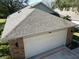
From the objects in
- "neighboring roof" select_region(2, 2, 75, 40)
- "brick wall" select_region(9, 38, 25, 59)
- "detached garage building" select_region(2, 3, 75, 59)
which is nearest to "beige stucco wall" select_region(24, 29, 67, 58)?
"detached garage building" select_region(2, 3, 75, 59)

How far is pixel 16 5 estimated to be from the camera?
42.4 meters

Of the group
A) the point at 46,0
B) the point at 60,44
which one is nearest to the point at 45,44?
the point at 60,44

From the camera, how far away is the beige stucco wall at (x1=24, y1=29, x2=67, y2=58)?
11500 mm

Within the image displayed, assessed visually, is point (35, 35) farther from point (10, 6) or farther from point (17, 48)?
point (10, 6)

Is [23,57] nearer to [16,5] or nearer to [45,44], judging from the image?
[45,44]

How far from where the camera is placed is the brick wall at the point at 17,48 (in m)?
10.8

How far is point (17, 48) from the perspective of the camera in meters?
10.9

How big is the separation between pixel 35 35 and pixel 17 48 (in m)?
2.18

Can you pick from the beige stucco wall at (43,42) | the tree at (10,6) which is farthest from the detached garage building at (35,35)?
the tree at (10,6)

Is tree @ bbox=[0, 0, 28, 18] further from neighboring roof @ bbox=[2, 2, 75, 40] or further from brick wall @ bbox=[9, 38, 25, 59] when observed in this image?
brick wall @ bbox=[9, 38, 25, 59]

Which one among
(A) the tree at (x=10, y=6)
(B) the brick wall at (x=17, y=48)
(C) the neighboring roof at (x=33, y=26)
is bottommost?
(B) the brick wall at (x=17, y=48)

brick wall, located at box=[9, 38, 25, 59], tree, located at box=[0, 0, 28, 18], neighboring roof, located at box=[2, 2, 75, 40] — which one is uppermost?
tree, located at box=[0, 0, 28, 18]

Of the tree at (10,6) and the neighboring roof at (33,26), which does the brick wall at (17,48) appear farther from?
the tree at (10,6)

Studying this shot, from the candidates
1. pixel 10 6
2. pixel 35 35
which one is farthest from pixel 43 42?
pixel 10 6
